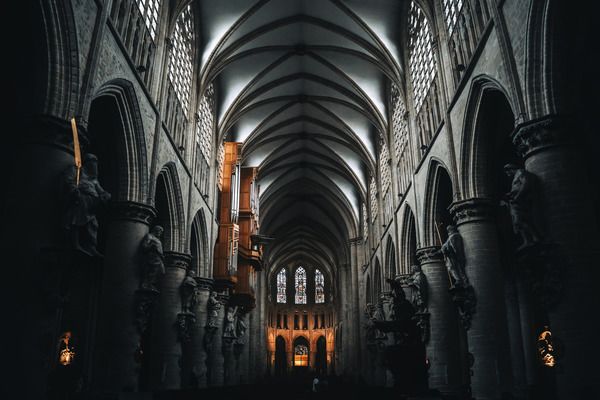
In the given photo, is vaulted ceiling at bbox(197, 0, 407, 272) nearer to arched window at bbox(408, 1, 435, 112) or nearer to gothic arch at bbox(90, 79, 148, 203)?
arched window at bbox(408, 1, 435, 112)

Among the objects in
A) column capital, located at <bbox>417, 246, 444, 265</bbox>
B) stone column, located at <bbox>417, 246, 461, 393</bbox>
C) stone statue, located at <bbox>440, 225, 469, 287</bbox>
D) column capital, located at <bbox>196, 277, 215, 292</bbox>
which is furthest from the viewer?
column capital, located at <bbox>196, 277, 215, 292</bbox>

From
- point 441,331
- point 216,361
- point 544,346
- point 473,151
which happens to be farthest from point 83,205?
point 216,361

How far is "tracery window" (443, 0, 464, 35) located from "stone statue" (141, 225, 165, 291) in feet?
35.9

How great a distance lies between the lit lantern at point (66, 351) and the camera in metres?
15.9

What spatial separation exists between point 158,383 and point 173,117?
917 centimetres

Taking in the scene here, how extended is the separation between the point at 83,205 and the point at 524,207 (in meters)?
7.84

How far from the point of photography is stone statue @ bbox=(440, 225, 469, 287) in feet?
44.1

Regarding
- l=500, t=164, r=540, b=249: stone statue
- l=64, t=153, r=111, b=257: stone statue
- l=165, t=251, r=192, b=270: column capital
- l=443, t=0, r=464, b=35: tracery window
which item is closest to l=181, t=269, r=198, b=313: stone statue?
l=165, t=251, r=192, b=270: column capital

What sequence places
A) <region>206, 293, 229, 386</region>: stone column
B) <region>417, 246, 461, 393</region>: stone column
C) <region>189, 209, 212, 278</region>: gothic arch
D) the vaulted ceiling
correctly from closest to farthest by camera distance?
<region>417, 246, 461, 393</region>: stone column, the vaulted ceiling, <region>189, 209, 212, 278</region>: gothic arch, <region>206, 293, 229, 386</region>: stone column

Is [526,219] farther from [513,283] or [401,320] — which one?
[513,283]

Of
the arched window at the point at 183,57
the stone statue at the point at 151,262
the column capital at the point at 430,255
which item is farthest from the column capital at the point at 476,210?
the arched window at the point at 183,57

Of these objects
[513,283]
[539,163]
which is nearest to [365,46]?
[513,283]

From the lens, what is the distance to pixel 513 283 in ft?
60.4

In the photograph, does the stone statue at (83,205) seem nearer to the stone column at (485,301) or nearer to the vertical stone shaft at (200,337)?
the stone column at (485,301)
